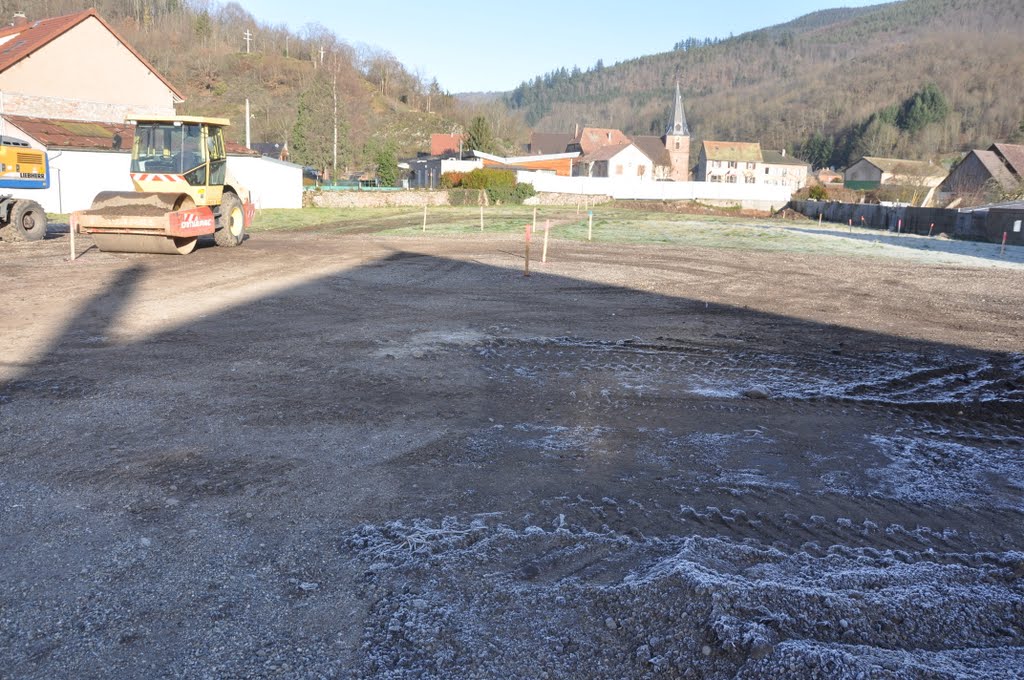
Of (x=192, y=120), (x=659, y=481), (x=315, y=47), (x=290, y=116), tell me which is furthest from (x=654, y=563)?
(x=315, y=47)

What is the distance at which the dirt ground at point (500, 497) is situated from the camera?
12.8ft

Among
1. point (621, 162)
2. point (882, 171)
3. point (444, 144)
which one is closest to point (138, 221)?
point (444, 144)

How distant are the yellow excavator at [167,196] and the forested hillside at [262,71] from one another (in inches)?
2519

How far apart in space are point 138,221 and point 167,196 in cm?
89

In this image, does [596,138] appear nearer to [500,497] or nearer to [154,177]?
[154,177]

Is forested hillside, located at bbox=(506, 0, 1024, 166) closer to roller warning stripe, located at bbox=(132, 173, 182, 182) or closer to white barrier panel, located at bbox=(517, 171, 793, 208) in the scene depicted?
white barrier panel, located at bbox=(517, 171, 793, 208)

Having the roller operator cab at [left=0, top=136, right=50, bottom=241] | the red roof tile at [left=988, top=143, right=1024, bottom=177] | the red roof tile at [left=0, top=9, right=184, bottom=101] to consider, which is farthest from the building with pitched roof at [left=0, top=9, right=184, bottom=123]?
the red roof tile at [left=988, top=143, right=1024, bottom=177]

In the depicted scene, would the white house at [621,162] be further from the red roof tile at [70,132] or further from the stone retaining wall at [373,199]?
the red roof tile at [70,132]

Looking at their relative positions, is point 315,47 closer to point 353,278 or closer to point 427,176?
point 427,176

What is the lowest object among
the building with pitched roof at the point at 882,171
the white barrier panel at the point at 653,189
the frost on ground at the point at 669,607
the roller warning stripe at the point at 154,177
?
the frost on ground at the point at 669,607

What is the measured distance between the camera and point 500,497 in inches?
220

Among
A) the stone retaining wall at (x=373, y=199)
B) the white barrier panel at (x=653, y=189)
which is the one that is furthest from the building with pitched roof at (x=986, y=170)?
the stone retaining wall at (x=373, y=199)

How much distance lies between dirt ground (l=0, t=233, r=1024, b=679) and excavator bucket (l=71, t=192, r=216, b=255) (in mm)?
5465

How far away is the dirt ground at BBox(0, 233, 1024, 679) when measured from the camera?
3.91m
